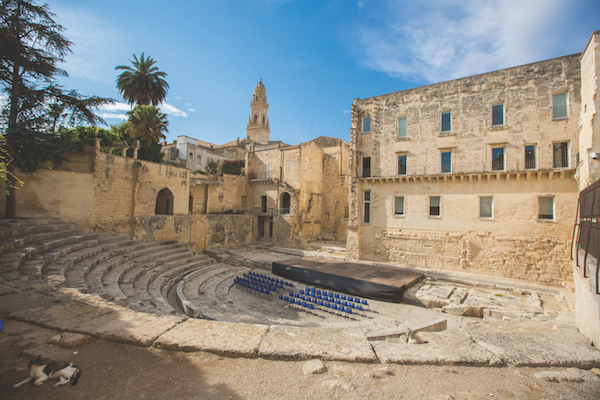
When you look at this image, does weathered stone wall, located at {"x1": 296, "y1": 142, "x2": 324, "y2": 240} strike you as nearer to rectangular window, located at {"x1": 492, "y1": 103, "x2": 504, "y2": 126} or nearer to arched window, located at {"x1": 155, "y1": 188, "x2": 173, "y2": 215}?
arched window, located at {"x1": 155, "y1": 188, "x2": 173, "y2": 215}

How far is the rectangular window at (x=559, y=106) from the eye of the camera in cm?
1585

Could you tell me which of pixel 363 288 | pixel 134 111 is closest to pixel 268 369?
pixel 363 288

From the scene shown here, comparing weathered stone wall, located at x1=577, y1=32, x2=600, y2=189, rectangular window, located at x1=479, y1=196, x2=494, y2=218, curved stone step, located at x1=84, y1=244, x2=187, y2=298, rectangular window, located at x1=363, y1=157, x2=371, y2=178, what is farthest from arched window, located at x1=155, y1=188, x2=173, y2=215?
weathered stone wall, located at x1=577, y1=32, x2=600, y2=189

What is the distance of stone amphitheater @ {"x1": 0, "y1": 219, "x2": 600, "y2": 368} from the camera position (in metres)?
3.66

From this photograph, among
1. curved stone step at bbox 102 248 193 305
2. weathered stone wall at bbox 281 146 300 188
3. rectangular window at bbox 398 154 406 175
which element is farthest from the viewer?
weathered stone wall at bbox 281 146 300 188

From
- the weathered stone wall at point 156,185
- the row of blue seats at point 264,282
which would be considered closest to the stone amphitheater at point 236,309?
the row of blue seats at point 264,282

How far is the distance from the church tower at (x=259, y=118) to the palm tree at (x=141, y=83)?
86.4 feet

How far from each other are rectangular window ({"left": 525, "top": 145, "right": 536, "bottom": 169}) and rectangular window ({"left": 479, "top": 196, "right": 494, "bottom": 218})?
9.06ft

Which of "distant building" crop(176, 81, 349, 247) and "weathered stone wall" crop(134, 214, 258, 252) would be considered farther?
"distant building" crop(176, 81, 349, 247)

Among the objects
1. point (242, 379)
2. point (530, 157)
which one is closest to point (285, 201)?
point (530, 157)

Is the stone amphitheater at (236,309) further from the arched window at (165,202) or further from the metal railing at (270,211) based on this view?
the metal railing at (270,211)

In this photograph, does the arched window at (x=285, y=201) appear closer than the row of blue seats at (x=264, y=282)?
No

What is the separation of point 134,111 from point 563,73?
1228 inches

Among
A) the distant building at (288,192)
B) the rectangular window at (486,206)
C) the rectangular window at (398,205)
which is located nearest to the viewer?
the rectangular window at (486,206)
